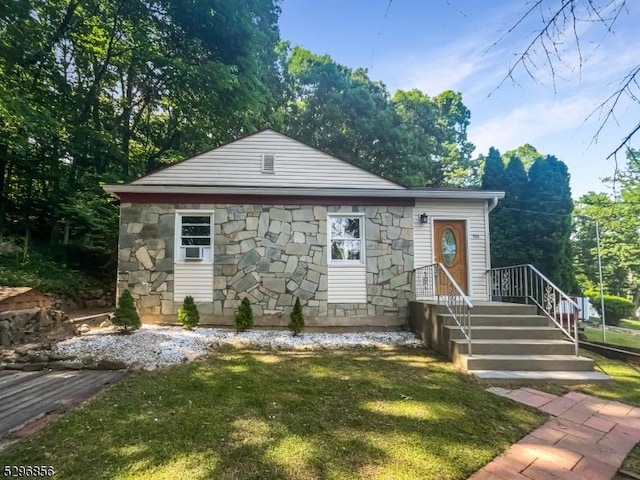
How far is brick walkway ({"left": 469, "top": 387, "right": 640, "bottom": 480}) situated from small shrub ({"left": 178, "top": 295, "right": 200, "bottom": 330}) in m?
5.27

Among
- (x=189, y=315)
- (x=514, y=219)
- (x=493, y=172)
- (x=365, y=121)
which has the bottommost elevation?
(x=189, y=315)

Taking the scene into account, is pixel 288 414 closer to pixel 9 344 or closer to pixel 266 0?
pixel 9 344

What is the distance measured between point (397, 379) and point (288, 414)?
1.66 meters

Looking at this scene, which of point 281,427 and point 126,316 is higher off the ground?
point 126,316

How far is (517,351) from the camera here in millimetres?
4887

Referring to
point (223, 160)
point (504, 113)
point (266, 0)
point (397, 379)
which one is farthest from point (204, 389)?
point (266, 0)

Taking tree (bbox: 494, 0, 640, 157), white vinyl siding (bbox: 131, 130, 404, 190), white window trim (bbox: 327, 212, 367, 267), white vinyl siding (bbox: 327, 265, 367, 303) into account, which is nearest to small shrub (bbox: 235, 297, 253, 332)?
white vinyl siding (bbox: 327, 265, 367, 303)

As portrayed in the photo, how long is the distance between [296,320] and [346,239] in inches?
82.1

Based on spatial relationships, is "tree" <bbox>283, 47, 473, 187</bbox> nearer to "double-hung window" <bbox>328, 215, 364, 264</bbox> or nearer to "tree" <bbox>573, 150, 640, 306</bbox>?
"tree" <bbox>573, 150, 640, 306</bbox>

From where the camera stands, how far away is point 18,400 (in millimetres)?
3312

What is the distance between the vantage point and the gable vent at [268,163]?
827 cm

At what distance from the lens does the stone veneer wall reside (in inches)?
280

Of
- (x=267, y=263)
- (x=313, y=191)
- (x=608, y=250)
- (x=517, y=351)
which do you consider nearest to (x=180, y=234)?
(x=267, y=263)

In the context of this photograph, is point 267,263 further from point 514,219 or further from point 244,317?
point 514,219
